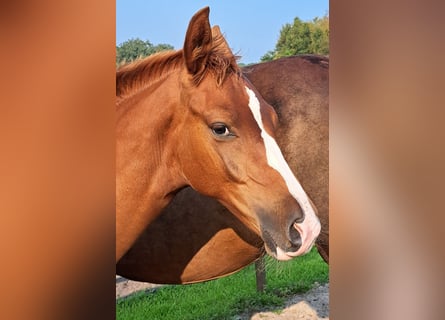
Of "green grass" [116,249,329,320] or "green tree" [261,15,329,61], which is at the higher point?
"green tree" [261,15,329,61]

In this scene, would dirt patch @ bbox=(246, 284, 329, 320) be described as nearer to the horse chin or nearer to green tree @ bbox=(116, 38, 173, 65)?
the horse chin

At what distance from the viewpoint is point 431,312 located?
277 centimetres

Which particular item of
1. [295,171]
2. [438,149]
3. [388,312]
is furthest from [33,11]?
[388,312]

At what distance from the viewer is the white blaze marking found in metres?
2.31

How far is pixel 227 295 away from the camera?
2.42 metres

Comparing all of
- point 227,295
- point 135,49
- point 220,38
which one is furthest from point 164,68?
point 227,295

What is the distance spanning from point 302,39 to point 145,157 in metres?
0.94

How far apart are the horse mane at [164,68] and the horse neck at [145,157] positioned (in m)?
0.04

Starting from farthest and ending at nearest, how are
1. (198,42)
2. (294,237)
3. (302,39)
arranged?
(302,39), (294,237), (198,42)

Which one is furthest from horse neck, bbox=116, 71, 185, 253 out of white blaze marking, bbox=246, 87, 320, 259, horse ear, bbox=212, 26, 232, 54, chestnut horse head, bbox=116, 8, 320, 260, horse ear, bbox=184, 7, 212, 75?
white blaze marking, bbox=246, 87, 320, 259

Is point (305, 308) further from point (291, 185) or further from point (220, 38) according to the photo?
point (220, 38)

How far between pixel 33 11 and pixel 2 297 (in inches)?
47.2

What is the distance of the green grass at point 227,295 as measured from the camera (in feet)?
7.68

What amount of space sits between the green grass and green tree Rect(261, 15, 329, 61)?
3.18 feet
